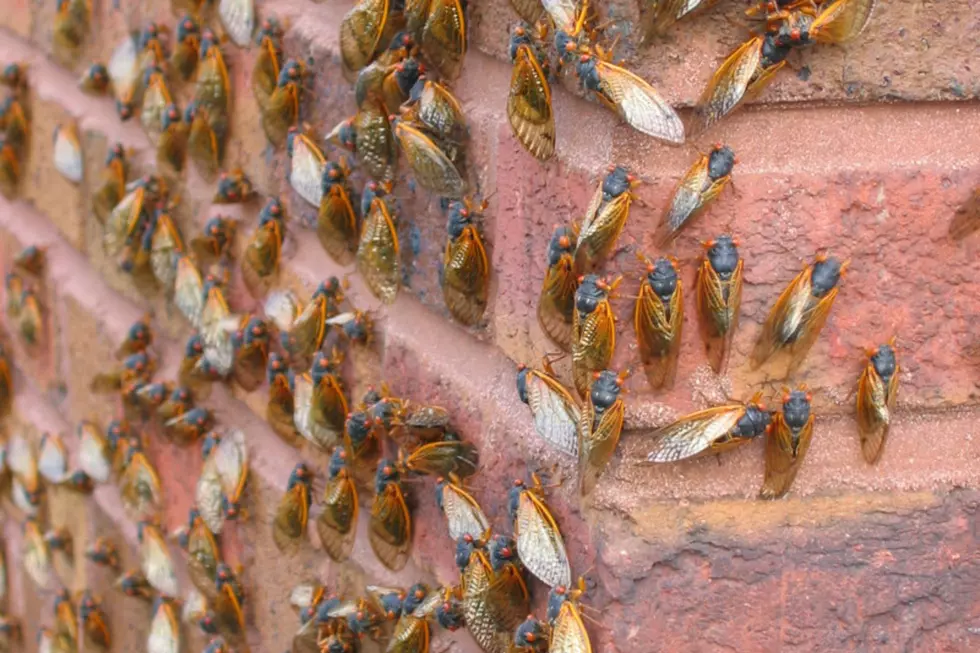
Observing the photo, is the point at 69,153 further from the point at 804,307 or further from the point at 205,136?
the point at 804,307

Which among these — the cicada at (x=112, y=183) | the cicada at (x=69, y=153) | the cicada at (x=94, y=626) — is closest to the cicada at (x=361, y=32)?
the cicada at (x=112, y=183)

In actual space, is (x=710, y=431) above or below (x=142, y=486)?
above

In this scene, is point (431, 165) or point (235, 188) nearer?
point (431, 165)

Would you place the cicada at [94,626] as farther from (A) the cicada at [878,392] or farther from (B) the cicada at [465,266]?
(A) the cicada at [878,392]

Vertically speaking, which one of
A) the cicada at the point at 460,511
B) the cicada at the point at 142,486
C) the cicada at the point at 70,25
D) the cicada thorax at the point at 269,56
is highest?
the cicada thorax at the point at 269,56

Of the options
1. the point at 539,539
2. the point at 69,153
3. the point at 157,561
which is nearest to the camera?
the point at 539,539

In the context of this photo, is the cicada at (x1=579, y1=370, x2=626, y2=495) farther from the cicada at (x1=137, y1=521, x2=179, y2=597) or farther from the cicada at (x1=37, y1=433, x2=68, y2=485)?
the cicada at (x1=37, y1=433, x2=68, y2=485)

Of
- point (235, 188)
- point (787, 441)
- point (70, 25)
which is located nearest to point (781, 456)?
point (787, 441)

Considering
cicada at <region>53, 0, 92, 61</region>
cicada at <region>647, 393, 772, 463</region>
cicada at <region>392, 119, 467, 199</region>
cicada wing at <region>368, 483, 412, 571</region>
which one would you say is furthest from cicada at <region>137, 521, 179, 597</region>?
cicada at <region>647, 393, 772, 463</region>
